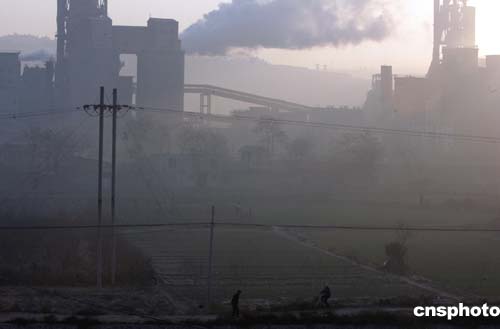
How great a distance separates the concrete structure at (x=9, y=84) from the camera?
38.2m

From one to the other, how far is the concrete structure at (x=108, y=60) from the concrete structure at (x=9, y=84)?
225 centimetres

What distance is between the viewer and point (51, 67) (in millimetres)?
38281

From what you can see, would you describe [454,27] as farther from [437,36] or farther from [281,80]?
[281,80]

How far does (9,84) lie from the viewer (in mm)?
38250

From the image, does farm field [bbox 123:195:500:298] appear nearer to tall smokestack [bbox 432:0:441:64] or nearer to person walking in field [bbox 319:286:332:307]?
person walking in field [bbox 319:286:332:307]

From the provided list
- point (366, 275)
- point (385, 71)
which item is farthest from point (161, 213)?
point (385, 71)

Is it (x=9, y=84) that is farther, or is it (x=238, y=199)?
(x=9, y=84)

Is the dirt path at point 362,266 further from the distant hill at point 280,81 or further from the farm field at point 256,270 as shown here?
the distant hill at point 280,81

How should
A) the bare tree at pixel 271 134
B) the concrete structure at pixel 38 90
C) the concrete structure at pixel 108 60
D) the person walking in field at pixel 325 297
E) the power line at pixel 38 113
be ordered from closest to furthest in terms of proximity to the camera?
1. the person walking in field at pixel 325 297
2. the bare tree at pixel 271 134
3. the power line at pixel 38 113
4. the concrete structure at pixel 108 60
5. the concrete structure at pixel 38 90

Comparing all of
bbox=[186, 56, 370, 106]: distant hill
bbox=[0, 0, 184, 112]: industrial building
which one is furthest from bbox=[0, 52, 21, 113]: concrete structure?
bbox=[186, 56, 370, 106]: distant hill

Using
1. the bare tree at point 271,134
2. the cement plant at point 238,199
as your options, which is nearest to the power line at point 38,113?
the cement plant at point 238,199

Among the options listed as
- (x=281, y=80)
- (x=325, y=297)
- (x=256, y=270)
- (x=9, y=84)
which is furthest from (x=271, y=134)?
(x=281, y=80)

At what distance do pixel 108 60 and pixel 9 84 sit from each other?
510 cm

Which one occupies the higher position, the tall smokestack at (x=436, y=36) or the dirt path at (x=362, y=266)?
the tall smokestack at (x=436, y=36)
